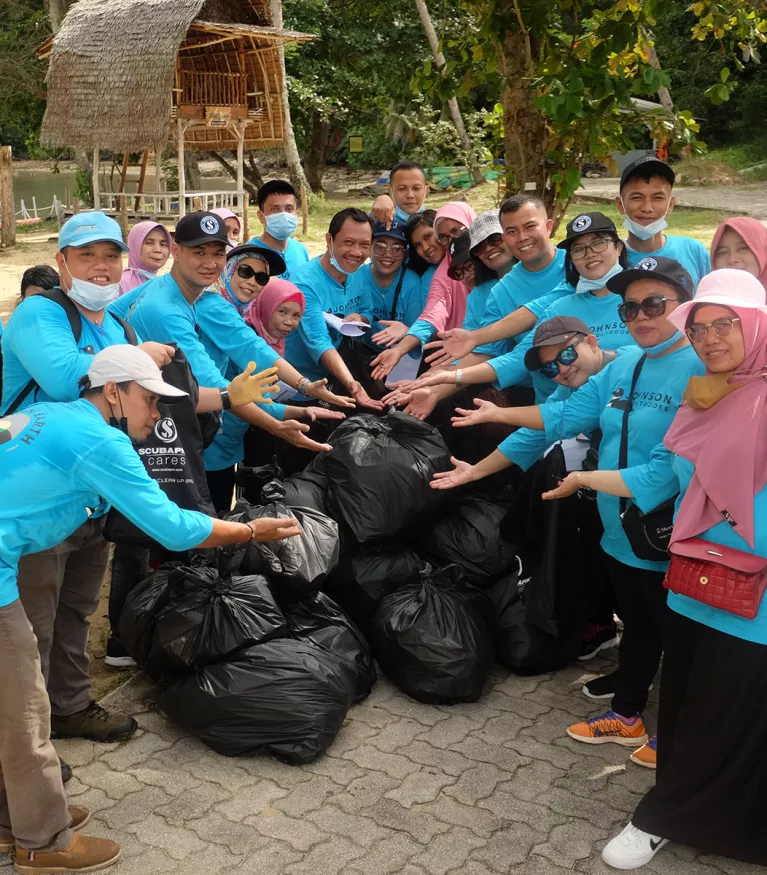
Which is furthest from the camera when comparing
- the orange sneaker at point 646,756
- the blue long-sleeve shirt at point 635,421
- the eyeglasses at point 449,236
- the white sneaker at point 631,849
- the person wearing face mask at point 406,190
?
the person wearing face mask at point 406,190

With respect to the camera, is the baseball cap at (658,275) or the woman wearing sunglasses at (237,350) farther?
the woman wearing sunglasses at (237,350)

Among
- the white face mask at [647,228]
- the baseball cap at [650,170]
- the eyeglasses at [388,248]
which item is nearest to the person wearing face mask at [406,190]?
the eyeglasses at [388,248]

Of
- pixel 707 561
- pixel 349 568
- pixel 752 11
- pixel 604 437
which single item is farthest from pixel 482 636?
pixel 752 11

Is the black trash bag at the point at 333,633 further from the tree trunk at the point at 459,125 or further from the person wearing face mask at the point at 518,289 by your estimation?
the tree trunk at the point at 459,125

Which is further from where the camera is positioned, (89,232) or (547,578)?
(547,578)

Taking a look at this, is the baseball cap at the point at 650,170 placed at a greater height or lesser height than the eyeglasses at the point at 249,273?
greater

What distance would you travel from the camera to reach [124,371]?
2.60m

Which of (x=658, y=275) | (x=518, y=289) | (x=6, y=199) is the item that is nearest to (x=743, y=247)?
(x=658, y=275)

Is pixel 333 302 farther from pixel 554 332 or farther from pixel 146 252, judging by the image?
pixel 554 332

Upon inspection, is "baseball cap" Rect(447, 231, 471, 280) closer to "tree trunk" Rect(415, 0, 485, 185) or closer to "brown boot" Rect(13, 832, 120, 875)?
"brown boot" Rect(13, 832, 120, 875)

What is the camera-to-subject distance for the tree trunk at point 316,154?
23469 millimetres

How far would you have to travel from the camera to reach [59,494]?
2.54 metres

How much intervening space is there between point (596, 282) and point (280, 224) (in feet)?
6.75

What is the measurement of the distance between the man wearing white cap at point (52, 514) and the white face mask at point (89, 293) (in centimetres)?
55
